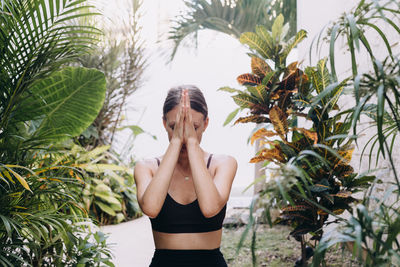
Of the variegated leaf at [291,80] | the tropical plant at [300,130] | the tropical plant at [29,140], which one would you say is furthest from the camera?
the variegated leaf at [291,80]

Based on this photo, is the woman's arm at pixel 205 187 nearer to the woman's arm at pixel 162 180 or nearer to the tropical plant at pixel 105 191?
the woman's arm at pixel 162 180

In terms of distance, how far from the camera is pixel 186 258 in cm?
138

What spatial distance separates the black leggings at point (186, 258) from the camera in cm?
137

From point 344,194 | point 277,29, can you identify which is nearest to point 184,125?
point 344,194

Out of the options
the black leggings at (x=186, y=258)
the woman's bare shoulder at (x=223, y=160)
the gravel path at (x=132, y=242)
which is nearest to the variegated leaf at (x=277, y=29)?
the woman's bare shoulder at (x=223, y=160)

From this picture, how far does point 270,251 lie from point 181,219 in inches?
91.4

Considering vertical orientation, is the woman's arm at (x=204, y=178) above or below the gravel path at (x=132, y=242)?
above

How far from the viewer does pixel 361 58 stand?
9.11 ft

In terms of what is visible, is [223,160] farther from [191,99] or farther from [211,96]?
[211,96]

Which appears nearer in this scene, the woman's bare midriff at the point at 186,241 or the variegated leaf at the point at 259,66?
the woman's bare midriff at the point at 186,241

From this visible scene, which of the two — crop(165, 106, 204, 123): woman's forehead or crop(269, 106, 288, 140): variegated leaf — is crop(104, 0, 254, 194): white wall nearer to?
crop(269, 106, 288, 140): variegated leaf

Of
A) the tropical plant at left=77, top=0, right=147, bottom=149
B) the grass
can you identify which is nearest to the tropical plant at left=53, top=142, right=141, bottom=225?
the tropical plant at left=77, top=0, right=147, bottom=149

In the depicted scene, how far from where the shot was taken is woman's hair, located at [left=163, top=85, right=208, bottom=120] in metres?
1.53

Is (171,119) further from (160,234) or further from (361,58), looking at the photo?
(361,58)
